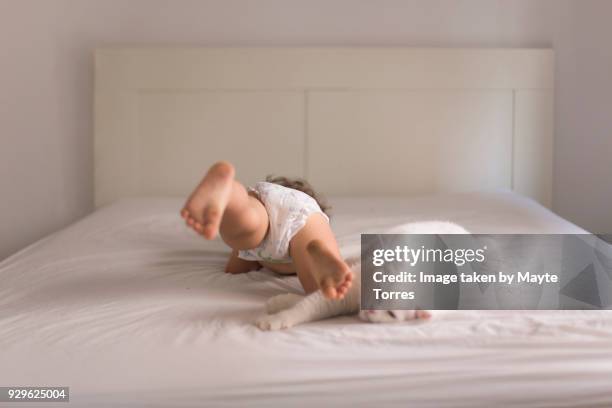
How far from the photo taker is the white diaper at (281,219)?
5.04 ft

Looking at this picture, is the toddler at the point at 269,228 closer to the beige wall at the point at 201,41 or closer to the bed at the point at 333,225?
the bed at the point at 333,225

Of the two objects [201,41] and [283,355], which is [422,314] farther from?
[201,41]

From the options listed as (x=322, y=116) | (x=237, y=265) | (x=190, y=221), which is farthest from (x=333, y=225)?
(x=190, y=221)

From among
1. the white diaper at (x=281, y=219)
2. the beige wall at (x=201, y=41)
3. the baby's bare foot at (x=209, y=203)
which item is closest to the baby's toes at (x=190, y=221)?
the baby's bare foot at (x=209, y=203)

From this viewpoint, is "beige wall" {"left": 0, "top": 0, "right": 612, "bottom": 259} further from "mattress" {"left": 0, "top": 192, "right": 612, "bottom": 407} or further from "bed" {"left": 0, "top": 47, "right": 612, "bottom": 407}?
"mattress" {"left": 0, "top": 192, "right": 612, "bottom": 407}

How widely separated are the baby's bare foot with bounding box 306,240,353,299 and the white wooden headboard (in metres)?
1.63

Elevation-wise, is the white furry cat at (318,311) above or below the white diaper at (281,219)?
below

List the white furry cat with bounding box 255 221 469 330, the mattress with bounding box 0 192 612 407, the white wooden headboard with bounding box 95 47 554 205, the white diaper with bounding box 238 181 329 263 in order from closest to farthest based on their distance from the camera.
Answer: the mattress with bounding box 0 192 612 407
the white furry cat with bounding box 255 221 469 330
the white diaper with bounding box 238 181 329 263
the white wooden headboard with bounding box 95 47 554 205

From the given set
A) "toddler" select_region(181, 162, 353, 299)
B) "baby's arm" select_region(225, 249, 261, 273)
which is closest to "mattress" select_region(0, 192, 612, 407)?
"toddler" select_region(181, 162, 353, 299)

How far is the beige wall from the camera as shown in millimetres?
2873

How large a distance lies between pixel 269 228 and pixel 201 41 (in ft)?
4.93

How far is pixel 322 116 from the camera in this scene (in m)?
2.83

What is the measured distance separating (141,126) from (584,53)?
164 centimetres

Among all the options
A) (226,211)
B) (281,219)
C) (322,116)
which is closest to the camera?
(226,211)
